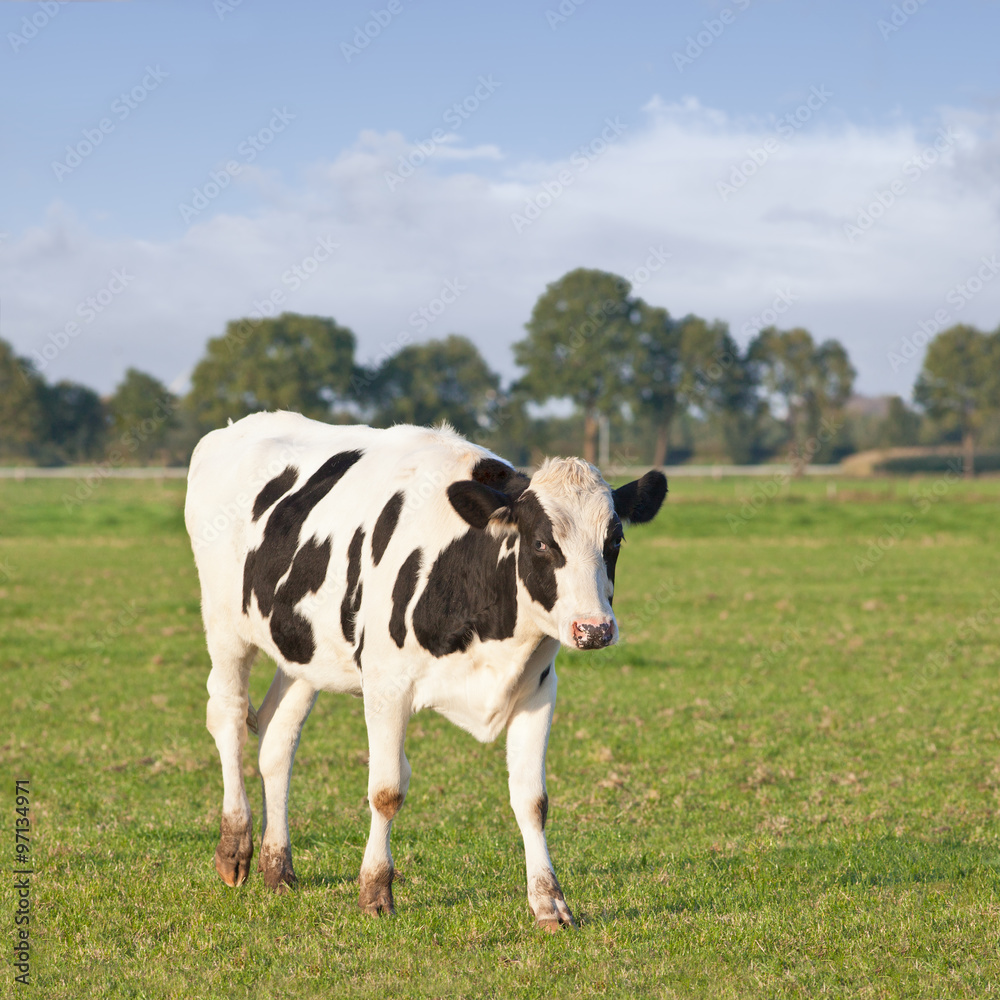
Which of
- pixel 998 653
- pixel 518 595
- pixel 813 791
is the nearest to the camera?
pixel 518 595

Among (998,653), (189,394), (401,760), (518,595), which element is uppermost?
(189,394)

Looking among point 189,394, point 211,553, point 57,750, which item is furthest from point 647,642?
point 189,394

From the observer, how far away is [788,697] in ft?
43.9

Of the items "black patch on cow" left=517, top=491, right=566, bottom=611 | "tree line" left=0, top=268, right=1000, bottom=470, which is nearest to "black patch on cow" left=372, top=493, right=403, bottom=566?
"black patch on cow" left=517, top=491, right=566, bottom=611

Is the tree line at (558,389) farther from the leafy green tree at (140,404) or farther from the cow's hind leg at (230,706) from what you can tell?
the cow's hind leg at (230,706)

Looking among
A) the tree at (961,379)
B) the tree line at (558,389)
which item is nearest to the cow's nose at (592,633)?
the tree line at (558,389)

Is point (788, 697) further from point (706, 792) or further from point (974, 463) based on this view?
point (974, 463)

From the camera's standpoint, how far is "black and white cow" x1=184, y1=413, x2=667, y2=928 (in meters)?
5.84

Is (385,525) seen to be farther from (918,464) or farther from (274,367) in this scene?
(918,464)

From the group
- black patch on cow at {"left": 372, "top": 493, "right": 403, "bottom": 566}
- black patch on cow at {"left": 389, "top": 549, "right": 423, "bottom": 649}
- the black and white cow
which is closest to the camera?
the black and white cow

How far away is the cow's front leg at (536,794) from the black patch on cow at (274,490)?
2372mm

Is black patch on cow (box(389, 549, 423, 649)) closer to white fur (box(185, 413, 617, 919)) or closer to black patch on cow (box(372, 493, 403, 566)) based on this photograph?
white fur (box(185, 413, 617, 919))

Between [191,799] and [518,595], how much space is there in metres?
4.79

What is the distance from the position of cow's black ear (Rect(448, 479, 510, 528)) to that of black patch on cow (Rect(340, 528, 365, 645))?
82cm
